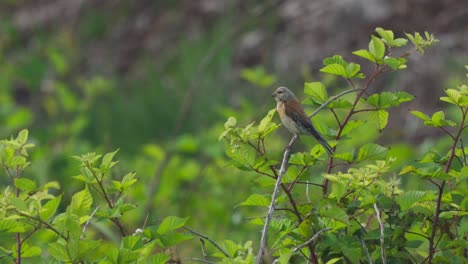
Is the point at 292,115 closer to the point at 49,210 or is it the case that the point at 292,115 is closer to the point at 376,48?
the point at 376,48

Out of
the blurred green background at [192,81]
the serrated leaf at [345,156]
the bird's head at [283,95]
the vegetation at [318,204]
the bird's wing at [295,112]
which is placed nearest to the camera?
the vegetation at [318,204]

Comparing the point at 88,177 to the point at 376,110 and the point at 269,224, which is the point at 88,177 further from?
the point at 376,110

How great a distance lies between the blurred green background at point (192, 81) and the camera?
22.9ft

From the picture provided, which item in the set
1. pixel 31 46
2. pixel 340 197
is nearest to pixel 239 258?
pixel 340 197

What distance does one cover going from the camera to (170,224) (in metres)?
2.48

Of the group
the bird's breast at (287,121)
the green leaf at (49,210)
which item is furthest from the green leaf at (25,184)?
the bird's breast at (287,121)

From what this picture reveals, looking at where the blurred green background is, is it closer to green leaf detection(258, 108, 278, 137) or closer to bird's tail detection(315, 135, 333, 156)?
bird's tail detection(315, 135, 333, 156)

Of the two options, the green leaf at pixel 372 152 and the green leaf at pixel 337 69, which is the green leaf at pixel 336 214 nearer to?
the green leaf at pixel 372 152

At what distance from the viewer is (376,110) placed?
255 cm

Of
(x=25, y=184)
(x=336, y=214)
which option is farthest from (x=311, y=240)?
Result: (x=25, y=184)

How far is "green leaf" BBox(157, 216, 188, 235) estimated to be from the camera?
8.08ft

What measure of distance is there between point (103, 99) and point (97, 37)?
2.96 m

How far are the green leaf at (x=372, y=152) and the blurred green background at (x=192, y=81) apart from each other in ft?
10.8

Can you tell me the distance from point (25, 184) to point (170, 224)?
408 mm
